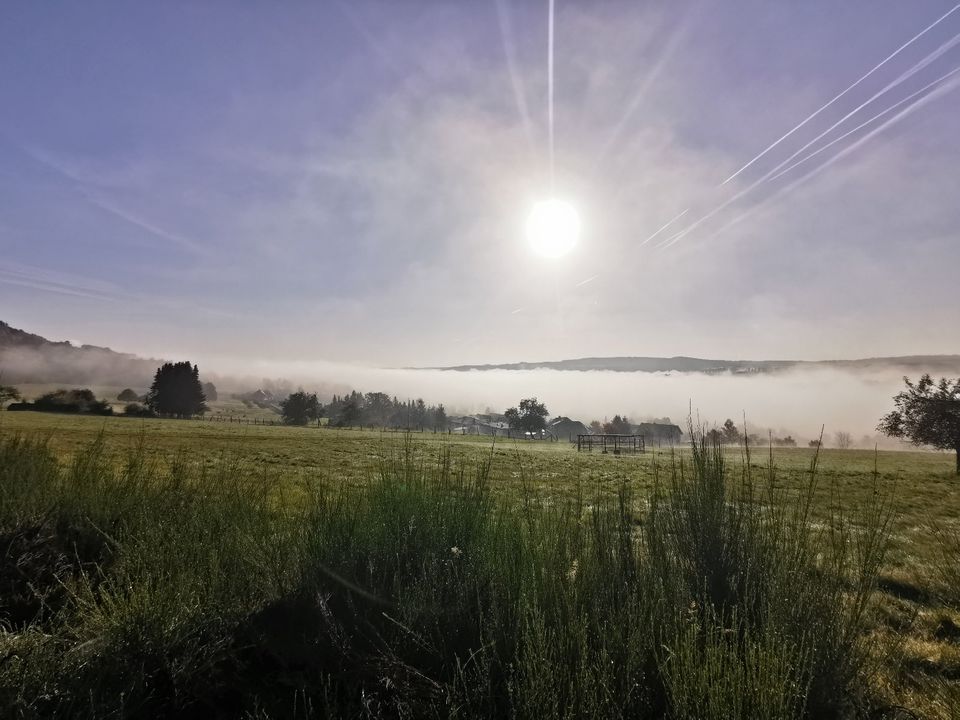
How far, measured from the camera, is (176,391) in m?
99.8

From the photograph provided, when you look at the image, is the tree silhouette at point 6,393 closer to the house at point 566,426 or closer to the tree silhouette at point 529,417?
the tree silhouette at point 529,417

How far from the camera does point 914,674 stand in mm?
4375

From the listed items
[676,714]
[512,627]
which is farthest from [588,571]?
[676,714]

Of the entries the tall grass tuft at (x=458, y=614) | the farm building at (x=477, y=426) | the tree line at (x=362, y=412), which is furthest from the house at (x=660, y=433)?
the tall grass tuft at (x=458, y=614)

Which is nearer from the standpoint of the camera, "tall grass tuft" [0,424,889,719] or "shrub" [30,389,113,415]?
A: "tall grass tuft" [0,424,889,719]

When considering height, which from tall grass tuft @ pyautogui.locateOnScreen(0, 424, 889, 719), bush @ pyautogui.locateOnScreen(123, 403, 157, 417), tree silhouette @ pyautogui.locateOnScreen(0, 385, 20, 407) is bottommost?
bush @ pyautogui.locateOnScreen(123, 403, 157, 417)

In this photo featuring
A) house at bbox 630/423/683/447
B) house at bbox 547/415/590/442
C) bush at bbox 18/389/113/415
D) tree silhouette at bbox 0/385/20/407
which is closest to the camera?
tree silhouette at bbox 0/385/20/407

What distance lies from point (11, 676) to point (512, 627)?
3384mm

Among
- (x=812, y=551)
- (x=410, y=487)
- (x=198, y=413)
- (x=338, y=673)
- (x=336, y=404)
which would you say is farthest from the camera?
(x=336, y=404)

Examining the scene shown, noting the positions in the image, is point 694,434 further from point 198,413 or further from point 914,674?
point 198,413

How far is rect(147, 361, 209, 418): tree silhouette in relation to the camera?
98500mm

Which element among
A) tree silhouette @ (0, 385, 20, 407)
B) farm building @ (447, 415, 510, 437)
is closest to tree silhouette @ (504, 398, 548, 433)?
farm building @ (447, 415, 510, 437)

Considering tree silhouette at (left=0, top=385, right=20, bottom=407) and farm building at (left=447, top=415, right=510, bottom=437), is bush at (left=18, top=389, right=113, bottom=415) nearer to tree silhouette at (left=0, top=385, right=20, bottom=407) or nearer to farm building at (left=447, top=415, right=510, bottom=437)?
farm building at (left=447, top=415, right=510, bottom=437)

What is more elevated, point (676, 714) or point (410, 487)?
point (410, 487)
